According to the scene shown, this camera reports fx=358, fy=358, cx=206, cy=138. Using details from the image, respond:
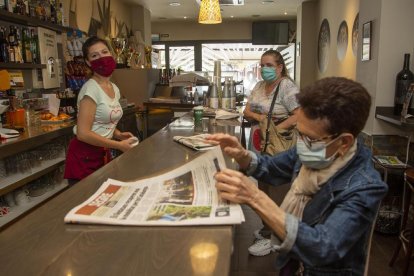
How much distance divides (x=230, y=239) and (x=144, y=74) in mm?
4719

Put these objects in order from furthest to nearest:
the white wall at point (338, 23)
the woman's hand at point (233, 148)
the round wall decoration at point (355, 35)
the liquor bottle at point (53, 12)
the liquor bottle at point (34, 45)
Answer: the white wall at point (338, 23) < the round wall decoration at point (355, 35) < the liquor bottle at point (53, 12) < the liquor bottle at point (34, 45) < the woman's hand at point (233, 148)

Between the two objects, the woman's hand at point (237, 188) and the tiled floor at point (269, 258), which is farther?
the tiled floor at point (269, 258)

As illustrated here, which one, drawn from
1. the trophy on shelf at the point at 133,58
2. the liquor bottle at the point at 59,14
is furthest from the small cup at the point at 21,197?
the trophy on shelf at the point at 133,58

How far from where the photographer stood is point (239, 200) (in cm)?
88

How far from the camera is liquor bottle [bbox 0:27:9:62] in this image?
311 centimetres

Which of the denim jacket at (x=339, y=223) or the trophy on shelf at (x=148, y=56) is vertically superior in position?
the trophy on shelf at (x=148, y=56)

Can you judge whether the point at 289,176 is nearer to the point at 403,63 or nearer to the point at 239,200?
the point at 239,200

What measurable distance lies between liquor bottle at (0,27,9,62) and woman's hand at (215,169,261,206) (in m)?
2.95

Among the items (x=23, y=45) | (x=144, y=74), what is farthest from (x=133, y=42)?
(x=23, y=45)

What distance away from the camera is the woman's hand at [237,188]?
0.87 m

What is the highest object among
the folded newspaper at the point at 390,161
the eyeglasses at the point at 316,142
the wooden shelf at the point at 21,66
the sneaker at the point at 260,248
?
the wooden shelf at the point at 21,66

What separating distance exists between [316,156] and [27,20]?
3.29 meters

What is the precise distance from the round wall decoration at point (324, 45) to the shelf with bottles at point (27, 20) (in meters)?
4.73

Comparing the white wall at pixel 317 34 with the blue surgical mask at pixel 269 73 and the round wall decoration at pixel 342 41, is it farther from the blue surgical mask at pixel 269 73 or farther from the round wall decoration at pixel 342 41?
the blue surgical mask at pixel 269 73
